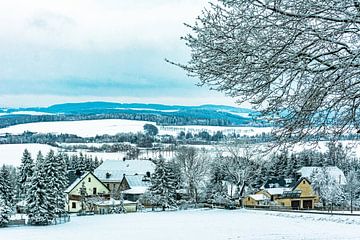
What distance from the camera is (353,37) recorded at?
5105 mm

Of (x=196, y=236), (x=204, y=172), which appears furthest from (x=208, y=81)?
(x=204, y=172)

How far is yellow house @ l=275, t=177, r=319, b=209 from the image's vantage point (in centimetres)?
5512

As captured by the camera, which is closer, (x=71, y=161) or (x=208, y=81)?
(x=208, y=81)

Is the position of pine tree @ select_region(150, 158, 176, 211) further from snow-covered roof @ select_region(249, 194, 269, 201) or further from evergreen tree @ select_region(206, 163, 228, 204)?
snow-covered roof @ select_region(249, 194, 269, 201)

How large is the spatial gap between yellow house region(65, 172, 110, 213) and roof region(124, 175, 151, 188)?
202 inches

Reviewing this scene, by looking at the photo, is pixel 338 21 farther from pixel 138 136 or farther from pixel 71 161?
pixel 138 136

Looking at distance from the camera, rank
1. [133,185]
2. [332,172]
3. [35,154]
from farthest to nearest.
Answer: [35,154] → [133,185] → [332,172]

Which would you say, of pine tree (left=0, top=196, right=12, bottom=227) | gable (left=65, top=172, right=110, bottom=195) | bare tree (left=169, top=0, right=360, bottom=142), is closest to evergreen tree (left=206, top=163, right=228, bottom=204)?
gable (left=65, top=172, right=110, bottom=195)

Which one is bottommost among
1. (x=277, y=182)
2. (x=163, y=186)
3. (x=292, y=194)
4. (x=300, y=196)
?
(x=300, y=196)

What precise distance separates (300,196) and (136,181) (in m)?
23.4

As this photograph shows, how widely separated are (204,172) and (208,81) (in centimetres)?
5315

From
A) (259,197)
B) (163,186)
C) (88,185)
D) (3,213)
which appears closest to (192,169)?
(163,186)

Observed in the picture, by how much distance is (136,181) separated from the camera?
219 feet

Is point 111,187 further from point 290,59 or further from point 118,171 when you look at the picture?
point 290,59
